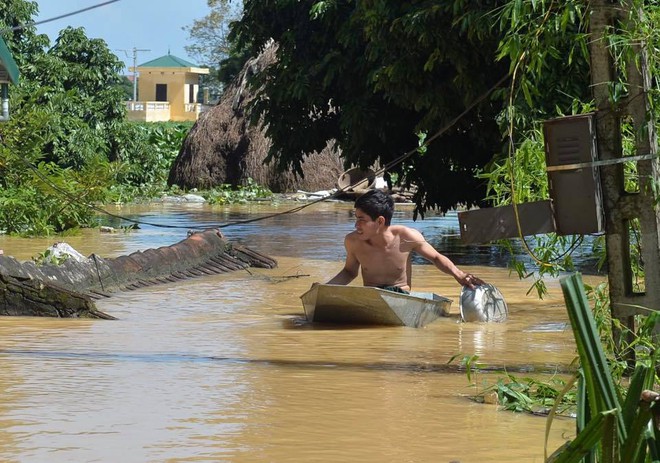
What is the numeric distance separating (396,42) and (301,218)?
34.5 feet

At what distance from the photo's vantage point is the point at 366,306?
32.2ft

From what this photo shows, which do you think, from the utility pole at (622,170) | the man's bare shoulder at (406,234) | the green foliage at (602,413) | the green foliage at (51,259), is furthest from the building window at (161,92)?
the green foliage at (602,413)

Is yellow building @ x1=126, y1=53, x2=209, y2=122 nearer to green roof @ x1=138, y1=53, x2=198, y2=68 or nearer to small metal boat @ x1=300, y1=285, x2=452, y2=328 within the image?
green roof @ x1=138, y1=53, x2=198, y2=68

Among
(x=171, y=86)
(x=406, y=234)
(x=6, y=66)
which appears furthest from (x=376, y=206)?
(x=171, y=86)

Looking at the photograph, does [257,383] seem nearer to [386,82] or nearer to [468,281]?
[468,281]

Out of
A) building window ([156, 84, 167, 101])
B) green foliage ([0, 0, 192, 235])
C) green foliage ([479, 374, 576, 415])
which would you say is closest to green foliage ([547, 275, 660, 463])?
green foliage ([479, 374, 576, 415])

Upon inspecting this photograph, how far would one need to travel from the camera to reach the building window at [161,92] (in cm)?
8350

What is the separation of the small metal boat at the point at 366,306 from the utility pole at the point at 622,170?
3.24 meters

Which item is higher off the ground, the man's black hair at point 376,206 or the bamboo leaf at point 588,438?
the man's black hair at point 376,206

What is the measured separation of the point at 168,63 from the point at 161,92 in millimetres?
1992

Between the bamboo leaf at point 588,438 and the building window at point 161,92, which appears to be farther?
the building window at point 161,92

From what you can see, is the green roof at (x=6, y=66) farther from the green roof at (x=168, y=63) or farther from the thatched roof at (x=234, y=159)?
the green roof at (x=168, y=63)

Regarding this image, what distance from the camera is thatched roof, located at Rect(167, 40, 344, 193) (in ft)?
107

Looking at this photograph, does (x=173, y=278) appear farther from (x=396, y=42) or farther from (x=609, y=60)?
(x=609, y=60)
